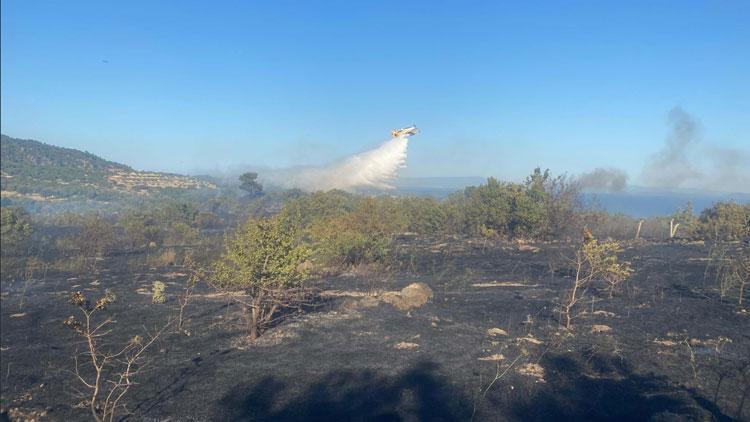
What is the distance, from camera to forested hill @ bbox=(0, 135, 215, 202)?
71.9 m

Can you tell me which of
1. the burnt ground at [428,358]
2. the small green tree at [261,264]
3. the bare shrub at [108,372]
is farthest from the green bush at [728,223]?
the bare shrub at [108,372]

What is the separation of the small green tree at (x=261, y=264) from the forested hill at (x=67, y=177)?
233 ft

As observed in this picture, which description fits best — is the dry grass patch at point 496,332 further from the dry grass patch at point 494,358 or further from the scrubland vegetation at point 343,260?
the dry grass patch at point 494,358

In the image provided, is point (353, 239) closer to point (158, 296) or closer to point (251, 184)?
point (158, 296)

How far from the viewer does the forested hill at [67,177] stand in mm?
71938

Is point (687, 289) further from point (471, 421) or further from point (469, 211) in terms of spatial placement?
point (469, 211)

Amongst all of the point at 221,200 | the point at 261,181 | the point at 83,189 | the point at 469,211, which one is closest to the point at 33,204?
the point at 83,189

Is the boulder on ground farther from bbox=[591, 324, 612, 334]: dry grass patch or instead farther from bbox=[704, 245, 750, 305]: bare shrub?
bbox=[704, 245, 750, 305]: bare shrub

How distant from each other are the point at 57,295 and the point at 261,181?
6969cm

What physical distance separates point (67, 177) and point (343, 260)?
78.1m

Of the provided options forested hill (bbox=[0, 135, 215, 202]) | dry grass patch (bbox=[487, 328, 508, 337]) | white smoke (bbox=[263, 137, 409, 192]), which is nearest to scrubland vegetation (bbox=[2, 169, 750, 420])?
dry grass patch (bbox=[487, 328, 508, 337])

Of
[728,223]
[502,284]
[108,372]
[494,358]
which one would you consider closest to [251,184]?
[502,284]

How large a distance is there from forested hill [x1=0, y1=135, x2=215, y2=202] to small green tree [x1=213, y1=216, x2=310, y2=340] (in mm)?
71053

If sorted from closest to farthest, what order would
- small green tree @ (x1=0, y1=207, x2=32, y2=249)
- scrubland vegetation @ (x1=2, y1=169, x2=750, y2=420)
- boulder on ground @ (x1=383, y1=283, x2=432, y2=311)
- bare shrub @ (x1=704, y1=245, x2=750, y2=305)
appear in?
1. scrubland vegetation @ (x1=2, y1=169, x2=750, y2=420)
2. bare shrub @ (x1=704, y1=245, x2=750, y2=305)
3. boulder on ground @ (x1=383, y1=283, x2=432, y2=311)
4. small green tree @ (x1=0, y1=207, x2=32, y2=249)
